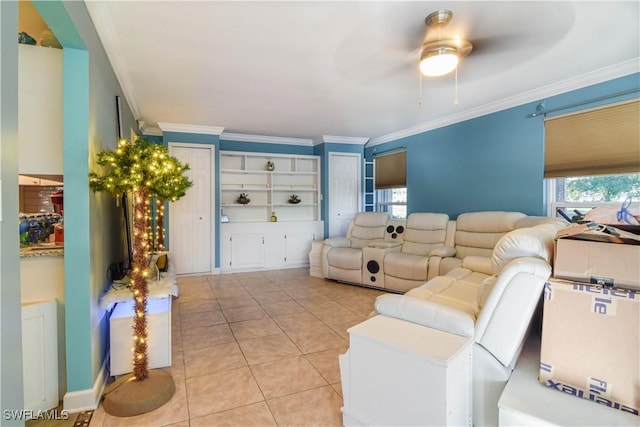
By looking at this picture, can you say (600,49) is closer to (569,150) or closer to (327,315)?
(569,150)

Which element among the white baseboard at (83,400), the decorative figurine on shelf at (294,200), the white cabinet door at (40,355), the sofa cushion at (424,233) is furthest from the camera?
the decorative figurine on shelf at (294,200)

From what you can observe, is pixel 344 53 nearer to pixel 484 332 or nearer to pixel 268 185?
pixel 484 332

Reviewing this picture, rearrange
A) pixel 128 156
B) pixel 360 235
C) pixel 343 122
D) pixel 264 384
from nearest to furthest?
1. pixel 128 156
2. pixel 264 384
3. pixel 343 122
4. pixel 360 235

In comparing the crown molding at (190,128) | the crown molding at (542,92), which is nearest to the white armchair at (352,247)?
the crown molding at (542,92)

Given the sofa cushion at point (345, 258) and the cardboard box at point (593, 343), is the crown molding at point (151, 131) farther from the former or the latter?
the cardboard box at point (593, 343)

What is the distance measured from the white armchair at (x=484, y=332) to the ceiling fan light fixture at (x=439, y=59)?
1.39m

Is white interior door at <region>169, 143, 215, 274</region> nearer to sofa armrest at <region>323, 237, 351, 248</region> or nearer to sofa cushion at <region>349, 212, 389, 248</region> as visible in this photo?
sofa armrest at <region>323, 237, 351, 248</region>

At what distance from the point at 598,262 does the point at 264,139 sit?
5325 millimetres

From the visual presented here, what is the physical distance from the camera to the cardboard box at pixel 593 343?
116cm

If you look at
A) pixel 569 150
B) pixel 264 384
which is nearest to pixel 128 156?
pixel 264 384

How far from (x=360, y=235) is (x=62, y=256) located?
398cm

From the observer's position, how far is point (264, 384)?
84.9 inches

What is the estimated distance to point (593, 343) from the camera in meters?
1.23

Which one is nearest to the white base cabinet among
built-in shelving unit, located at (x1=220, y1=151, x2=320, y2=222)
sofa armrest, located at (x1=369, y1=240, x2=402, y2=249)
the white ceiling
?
built-in shelving unit, located at (x1=220, y1=151, x2=320, y2=222)
